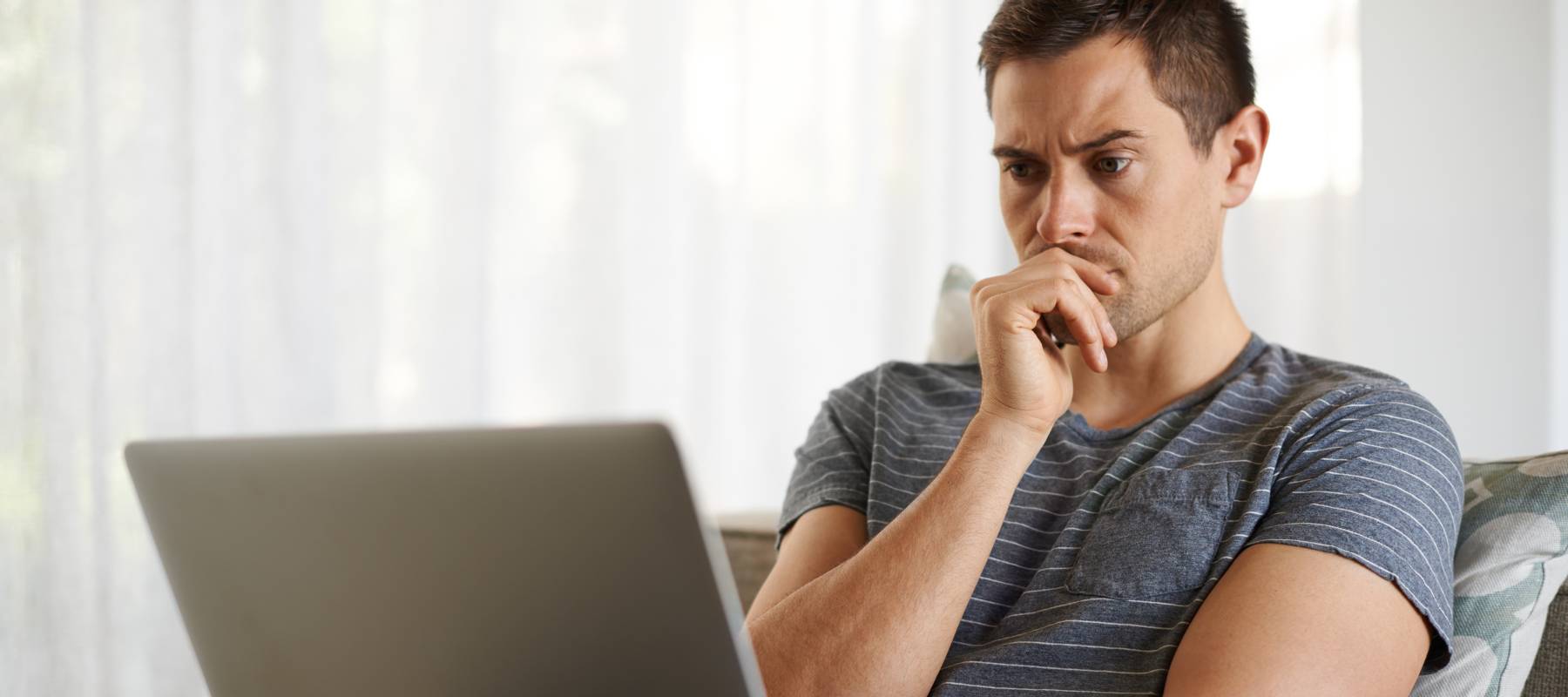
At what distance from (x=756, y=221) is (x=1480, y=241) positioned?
5.40ft

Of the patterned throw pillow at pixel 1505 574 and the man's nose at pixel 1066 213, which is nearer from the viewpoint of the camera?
the patterned throw pillow at pixel 1505 574

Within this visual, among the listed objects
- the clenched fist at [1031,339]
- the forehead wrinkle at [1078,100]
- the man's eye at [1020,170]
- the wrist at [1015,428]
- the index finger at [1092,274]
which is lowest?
the wrist at [1015,428]

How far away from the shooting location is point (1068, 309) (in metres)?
1.16

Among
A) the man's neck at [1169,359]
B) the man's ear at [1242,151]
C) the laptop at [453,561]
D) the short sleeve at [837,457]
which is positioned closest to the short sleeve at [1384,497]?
the man's neck at [1169,359]

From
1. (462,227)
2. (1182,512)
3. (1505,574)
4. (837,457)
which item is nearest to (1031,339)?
(1182,512)

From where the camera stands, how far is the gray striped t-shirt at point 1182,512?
103cm

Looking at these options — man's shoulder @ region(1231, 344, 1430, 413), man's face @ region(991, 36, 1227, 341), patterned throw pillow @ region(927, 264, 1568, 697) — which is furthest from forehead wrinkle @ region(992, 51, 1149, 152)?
patterned throw pillow @ region(927, 264, 1568, 697)

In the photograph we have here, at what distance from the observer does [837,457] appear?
139cm

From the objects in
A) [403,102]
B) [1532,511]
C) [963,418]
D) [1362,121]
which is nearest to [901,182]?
[1362,121]

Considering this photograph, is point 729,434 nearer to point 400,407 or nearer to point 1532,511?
point 400,407

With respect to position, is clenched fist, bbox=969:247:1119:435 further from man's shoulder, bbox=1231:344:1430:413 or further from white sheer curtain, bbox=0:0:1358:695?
white sheer curtain, bbox=0:0:1358:695

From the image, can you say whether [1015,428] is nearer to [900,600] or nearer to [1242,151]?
[900,600]

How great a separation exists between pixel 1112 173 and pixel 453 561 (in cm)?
80

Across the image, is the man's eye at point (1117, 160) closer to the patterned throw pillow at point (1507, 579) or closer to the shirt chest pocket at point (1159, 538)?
the shirt chest pocket at point (1159, 538)
